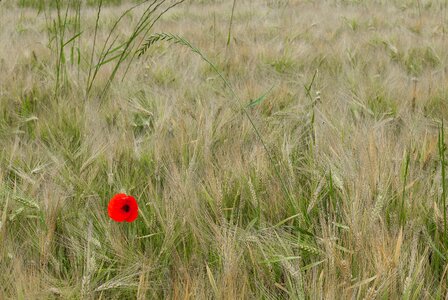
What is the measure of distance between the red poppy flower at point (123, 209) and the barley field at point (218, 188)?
48 millimetres

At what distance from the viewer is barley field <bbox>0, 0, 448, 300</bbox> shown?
2.52ft

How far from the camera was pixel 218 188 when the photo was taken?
100 centimetres

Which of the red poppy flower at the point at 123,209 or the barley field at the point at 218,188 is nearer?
the barley field at the point at 218,188

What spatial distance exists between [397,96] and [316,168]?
88 cm

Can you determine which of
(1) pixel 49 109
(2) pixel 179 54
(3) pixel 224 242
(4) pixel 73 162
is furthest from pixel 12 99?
(3) pixel 224 242

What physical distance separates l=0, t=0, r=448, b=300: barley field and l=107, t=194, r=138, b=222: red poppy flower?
0.16ft

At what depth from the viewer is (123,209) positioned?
0.90 m

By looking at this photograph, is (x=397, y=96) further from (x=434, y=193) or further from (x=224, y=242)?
(x=224, y=242)

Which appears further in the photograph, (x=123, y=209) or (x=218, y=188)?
(x=218, y=188)

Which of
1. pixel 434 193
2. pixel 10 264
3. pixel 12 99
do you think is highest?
pixel 434 193

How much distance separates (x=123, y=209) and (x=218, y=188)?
208mm

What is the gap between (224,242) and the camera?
0.81 metres

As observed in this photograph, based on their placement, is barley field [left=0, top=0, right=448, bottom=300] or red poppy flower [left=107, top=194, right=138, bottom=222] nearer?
barley field [left=0, top=0, right=448, bottom=300]

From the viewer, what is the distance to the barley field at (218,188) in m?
0.77
